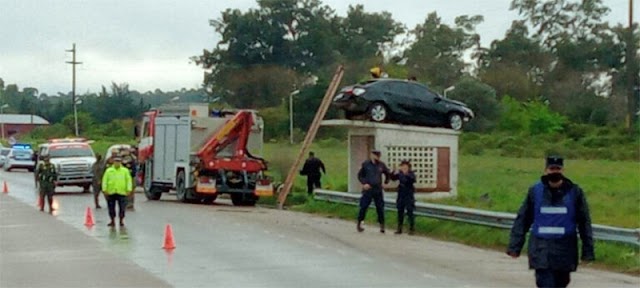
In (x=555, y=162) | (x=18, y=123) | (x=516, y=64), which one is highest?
(x=516, y=64)

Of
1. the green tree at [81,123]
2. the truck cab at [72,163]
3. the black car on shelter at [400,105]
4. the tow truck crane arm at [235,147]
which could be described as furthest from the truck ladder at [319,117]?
the green tree at [81,123]

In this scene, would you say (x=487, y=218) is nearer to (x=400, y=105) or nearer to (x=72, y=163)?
(x=400, y=105)

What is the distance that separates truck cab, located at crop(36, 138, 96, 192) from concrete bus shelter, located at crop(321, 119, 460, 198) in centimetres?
1453

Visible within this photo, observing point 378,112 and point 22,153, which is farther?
point 22,153

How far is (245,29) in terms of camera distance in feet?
312

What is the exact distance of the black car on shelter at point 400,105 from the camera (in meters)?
31.8

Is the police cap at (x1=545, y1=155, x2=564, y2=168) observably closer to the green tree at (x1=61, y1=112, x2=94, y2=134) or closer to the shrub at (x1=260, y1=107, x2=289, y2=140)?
the shrub at (x1=260, y1=107, x2=289, y2=140)

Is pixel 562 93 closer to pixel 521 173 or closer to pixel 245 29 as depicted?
pixel 245 29

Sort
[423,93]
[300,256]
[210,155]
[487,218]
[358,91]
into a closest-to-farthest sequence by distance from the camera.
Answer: [300,256], [487,218], [358,91], [423,93], [210,155]

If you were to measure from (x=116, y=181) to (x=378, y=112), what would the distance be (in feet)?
30.0

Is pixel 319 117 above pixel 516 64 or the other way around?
the other way around

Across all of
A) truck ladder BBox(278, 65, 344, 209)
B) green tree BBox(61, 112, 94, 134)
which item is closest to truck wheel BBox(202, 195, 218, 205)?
truck ladder BBox(278, 65, 344, 209)

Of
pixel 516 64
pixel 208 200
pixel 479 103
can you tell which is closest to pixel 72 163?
pixel 208 200

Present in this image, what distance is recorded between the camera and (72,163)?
42.7 m
